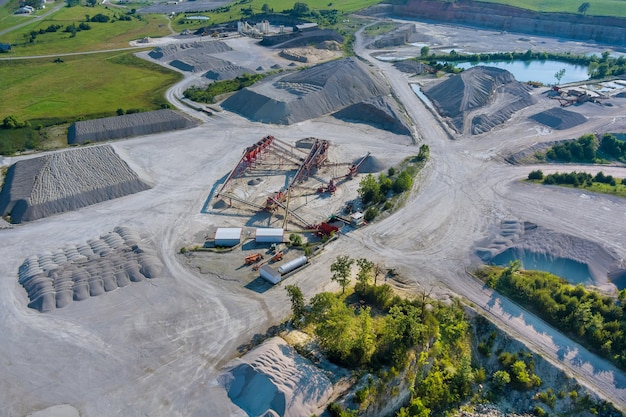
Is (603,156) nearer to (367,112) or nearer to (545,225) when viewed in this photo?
(545,225)

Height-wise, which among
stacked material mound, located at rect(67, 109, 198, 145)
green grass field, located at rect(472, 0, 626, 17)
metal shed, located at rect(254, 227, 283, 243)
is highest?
green grass field, located at rect(472, 0, 626, 17)

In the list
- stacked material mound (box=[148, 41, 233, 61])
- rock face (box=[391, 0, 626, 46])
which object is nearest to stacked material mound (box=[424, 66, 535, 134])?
stacked material mound (box=[148, 41, 233, 61])

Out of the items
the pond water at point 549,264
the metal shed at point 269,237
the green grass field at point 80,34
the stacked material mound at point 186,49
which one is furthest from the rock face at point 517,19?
the metal shed at point 269,237

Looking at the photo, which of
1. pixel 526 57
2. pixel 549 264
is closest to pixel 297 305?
pixel 549 264

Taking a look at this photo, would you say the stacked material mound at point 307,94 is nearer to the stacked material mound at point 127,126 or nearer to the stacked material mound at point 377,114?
the stacked material mound at point 377,114

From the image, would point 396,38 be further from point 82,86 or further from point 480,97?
point 82,86

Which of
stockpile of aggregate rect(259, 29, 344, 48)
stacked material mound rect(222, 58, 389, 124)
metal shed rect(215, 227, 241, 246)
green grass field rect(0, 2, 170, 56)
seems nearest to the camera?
metal shed rect(215, 227, 241, 246)

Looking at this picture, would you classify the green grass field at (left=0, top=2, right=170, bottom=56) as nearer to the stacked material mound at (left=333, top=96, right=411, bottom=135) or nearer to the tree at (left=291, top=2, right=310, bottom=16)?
the tree at (left=291, top=2, right=310, bottom=16)

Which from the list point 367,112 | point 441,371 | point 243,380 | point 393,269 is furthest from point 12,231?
point 367,112
